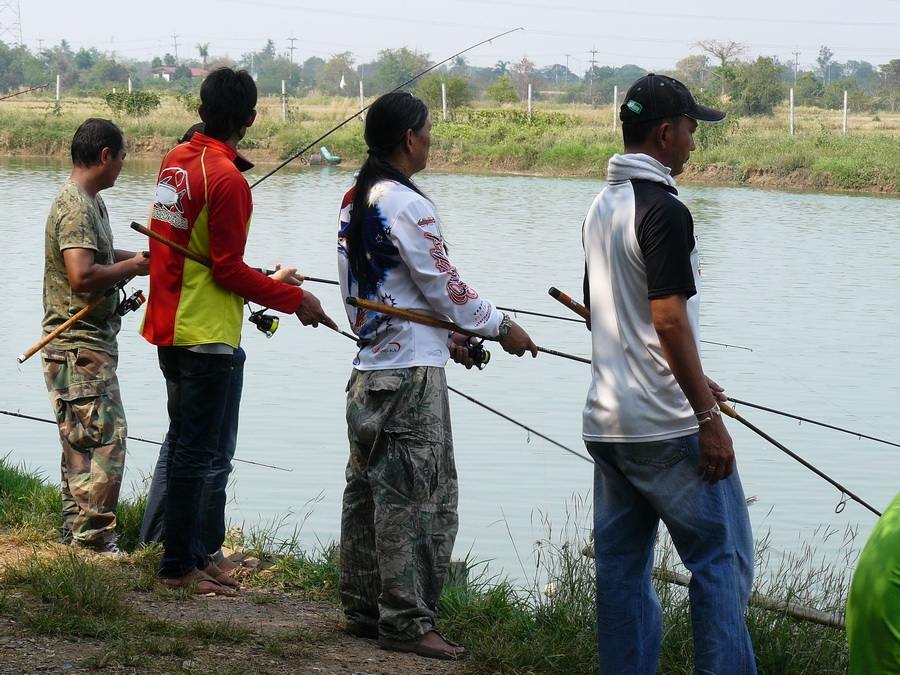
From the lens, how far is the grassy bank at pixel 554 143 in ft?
92.4

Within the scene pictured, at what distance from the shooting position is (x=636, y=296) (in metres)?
3.21

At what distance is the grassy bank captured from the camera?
28156 millimetres

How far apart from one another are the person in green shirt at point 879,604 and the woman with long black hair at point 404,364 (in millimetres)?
1691

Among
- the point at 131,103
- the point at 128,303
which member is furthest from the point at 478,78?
the point at 128,303

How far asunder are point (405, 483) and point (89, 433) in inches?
57.0

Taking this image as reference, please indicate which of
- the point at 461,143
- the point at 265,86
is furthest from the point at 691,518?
the point at 265,86

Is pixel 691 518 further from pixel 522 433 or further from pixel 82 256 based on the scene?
pixel 522 433

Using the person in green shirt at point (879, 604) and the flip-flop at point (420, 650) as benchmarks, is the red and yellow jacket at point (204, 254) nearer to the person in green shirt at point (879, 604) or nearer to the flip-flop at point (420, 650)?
the flip-flop at point (420, 650)

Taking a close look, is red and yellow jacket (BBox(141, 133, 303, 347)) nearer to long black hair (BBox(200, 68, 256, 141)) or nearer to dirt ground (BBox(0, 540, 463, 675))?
long black hair (BBox(200, 68, 256, 141))

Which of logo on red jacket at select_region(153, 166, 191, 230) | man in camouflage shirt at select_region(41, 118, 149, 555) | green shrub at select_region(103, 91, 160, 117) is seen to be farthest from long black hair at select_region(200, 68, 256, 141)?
green shrub at select_region(103, 91, 160, 117)

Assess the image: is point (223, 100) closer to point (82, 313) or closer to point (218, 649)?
point (82, 313)

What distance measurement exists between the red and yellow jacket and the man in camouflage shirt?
46 cm

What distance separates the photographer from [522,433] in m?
8.14

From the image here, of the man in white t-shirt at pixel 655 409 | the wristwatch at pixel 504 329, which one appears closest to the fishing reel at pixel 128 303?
the wristwatch at pixel 504 329
